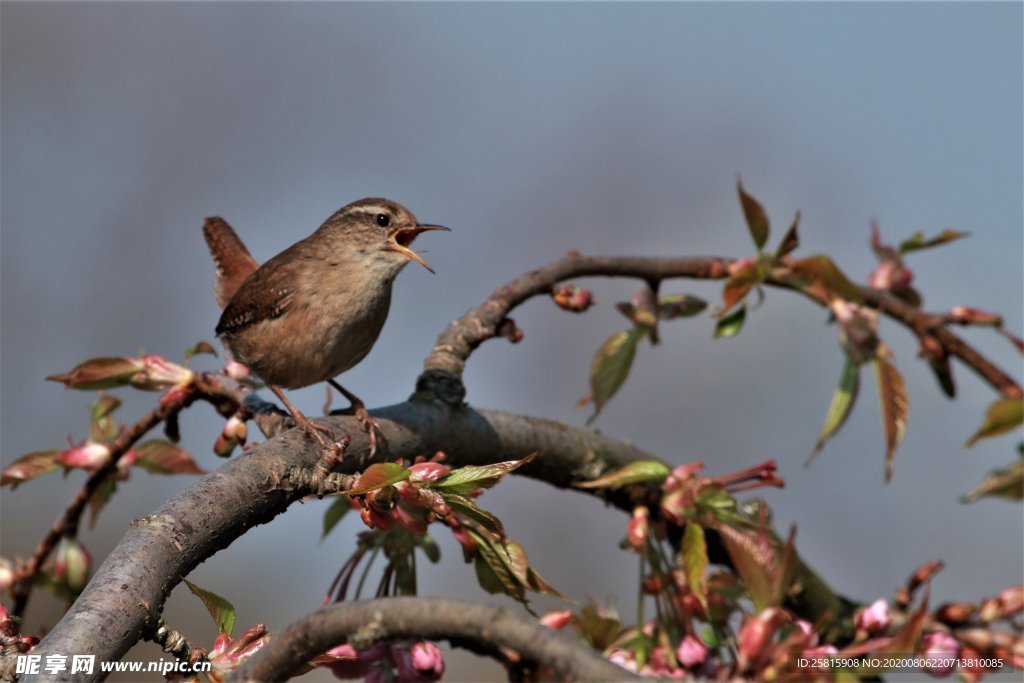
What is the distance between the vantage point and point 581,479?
252 centimetres

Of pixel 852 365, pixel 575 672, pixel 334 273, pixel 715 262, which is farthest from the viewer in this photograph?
pixel 334 273

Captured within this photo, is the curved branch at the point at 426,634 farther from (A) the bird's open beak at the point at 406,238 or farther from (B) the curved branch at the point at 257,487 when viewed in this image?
(A) the bird's open beak at the point at 406,238

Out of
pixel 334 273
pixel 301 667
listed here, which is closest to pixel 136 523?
pixel 301 667

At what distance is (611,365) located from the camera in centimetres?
222

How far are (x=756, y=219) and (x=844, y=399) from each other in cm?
41

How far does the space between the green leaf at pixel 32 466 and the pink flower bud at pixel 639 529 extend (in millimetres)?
1341

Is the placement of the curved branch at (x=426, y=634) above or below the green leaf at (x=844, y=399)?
below

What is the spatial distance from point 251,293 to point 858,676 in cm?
299

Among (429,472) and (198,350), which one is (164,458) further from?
(429,472)

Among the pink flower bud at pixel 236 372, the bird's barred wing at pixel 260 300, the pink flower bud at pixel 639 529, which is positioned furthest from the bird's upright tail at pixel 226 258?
the pink flower bud at pixel 639 529

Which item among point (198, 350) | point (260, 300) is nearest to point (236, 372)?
point (198, 350)

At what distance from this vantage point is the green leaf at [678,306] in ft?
7.52

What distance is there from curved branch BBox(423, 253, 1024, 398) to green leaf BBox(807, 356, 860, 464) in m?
0.12

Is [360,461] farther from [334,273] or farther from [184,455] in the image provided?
[334,273]
